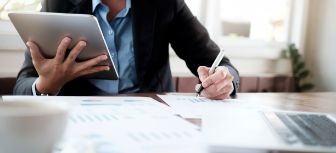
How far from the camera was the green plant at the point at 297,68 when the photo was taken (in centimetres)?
280

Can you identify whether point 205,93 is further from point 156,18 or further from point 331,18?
point 331,18

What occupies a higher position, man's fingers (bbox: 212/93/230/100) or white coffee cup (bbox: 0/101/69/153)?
white coffee cup (bbox: 0/101/69/153)

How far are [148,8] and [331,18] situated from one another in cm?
Result: 197

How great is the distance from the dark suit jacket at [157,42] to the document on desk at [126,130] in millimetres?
434

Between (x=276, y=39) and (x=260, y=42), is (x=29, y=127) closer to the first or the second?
(x=260, y=42)

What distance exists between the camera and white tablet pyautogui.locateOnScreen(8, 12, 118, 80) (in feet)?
2.77

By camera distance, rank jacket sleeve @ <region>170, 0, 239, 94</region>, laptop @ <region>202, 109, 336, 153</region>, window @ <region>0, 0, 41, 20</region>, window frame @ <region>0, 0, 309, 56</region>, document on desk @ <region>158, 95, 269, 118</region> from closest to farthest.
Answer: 1. laptop @ <region>202, 109, 336, 153</region>
2. document on desk @ <region>158, 95, 269, 118</region>
3. jacket sleeve @ <region>170, 0, 239, 94</region>
4. window @ <region>0, 0, 41, 20</region>
5. window frame @ <region>0, 0, 309, 56</region>

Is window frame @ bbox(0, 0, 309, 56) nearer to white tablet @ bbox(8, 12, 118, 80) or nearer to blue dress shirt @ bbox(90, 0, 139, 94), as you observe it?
blue dress shirt @ bbox(90, 0, 139, 94)

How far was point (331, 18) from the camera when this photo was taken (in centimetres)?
276

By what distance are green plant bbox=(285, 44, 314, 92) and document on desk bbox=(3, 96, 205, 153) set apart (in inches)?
89.1

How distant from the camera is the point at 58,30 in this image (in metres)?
0.89

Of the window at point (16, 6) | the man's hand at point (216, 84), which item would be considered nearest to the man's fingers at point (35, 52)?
the man's hand at point (216, 84)

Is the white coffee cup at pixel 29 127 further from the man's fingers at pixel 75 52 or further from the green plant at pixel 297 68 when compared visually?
the green plant at pixel 297 68

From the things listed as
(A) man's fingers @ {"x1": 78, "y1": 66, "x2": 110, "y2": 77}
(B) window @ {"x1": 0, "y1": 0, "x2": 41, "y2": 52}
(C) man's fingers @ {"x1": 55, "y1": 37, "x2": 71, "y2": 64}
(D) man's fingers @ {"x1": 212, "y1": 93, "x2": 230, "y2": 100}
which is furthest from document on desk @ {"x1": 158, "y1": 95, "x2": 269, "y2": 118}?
(B) window @ {"x1": 0, "y1": 0, "x2": 41, "y2": 52}
